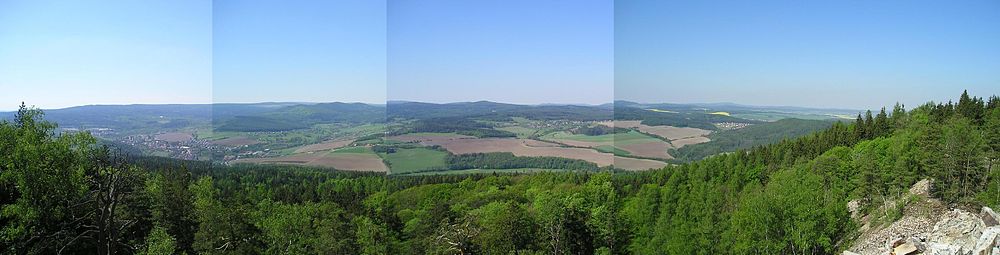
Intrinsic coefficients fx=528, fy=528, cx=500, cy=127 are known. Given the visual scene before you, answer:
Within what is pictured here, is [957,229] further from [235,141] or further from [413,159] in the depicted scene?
[235,141]

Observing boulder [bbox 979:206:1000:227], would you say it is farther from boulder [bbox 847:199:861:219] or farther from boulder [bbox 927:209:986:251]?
boulder [bbox 847:199:861:219]

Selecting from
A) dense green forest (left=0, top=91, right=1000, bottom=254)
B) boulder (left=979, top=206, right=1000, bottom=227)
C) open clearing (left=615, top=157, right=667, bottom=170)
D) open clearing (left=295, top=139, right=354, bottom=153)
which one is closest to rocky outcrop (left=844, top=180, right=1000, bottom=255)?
boulder (left=979, top=206, right=1000, bottom=227)

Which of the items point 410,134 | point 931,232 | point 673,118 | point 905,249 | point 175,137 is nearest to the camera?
point 905,249

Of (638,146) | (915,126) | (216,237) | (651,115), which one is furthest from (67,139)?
(915,126)

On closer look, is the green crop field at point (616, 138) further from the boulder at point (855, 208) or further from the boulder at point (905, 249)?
the boulder at point (905, 249)

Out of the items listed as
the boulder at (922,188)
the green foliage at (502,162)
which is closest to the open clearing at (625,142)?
A: the green foliage at (502,162)

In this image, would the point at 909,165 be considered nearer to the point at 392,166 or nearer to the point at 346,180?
the point at 392,166

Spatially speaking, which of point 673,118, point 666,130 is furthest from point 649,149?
point 673,118
